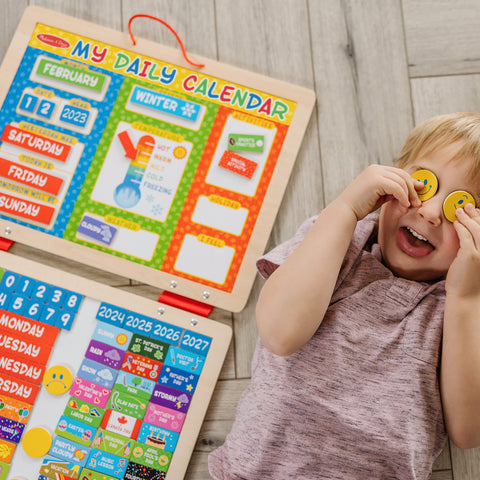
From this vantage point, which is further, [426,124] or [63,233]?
[63,233]

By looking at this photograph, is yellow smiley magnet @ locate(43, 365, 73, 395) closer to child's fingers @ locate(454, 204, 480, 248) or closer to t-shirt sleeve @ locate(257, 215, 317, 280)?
t-shirt sleeve @ locate(257, 215, 317, 280)

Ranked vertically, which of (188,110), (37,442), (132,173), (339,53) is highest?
(339,53)

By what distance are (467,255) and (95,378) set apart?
0.58 meters

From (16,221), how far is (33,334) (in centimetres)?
19

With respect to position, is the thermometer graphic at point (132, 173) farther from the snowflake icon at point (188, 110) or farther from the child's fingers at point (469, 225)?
the child's fingers at point (469, 225)

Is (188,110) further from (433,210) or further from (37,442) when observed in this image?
(37,442)

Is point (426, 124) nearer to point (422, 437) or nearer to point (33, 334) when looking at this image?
point (422, 437)

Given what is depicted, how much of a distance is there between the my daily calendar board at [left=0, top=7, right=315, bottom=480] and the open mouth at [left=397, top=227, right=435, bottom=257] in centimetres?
25

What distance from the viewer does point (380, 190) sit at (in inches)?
23.6

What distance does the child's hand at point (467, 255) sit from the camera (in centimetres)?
58

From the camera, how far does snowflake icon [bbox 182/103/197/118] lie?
2.72ft

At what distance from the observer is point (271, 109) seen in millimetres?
834

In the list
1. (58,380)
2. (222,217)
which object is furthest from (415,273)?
(58,380)

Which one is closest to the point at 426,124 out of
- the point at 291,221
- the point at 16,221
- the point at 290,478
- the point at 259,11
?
the point at 291,221
